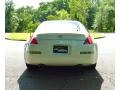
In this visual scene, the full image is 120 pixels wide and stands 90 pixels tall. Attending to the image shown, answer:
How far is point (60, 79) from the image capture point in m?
6.09

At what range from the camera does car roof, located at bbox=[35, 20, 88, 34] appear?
6660mm

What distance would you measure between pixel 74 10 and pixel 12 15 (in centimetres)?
807

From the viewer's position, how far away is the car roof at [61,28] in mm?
6660

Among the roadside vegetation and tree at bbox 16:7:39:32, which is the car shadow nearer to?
the roadside vegetation

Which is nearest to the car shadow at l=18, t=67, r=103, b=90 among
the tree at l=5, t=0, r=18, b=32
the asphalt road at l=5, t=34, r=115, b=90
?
the asphalt road at l=5, t=34, r=115, b=90

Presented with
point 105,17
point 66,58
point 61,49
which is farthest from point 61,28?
point 105,17

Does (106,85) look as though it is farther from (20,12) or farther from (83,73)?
(20,12)

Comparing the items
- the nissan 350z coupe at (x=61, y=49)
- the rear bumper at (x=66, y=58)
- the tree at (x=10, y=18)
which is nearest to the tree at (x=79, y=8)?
the tree at (x=10, y=18)

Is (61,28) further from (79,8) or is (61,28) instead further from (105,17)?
(79,8)

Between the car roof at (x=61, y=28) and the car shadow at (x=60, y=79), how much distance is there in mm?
905

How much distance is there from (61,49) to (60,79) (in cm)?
61

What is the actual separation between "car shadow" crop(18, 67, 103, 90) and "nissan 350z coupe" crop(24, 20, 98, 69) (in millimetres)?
268

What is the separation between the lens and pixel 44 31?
21.9 feet

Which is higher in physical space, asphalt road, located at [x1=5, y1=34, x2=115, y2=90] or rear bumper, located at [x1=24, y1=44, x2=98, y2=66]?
rear bumper, located at [x1=24, y1=44, x2=98, y2=66]
